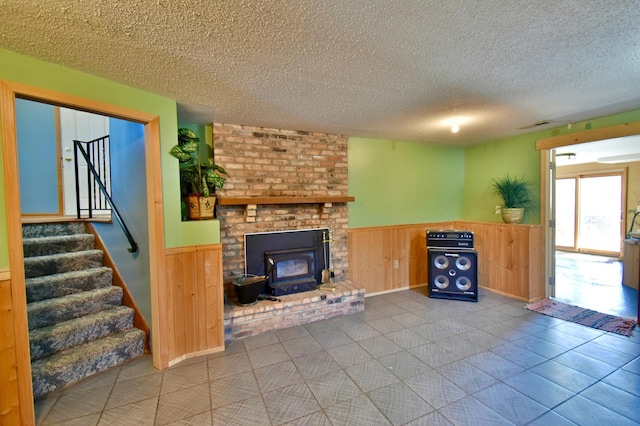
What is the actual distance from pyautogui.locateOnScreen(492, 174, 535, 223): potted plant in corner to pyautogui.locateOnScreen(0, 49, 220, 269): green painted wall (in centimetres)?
384

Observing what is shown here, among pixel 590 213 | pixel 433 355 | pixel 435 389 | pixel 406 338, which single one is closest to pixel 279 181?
pixel 406 338

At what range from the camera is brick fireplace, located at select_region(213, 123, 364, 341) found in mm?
3141

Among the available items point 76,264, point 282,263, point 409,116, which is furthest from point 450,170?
point 76,264

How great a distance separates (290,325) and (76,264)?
2.32 m

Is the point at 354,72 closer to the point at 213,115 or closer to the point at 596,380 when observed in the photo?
the point at 213,115

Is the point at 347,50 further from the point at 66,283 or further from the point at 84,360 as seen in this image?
the point at 66,283

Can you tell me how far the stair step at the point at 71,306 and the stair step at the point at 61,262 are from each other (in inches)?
14.6

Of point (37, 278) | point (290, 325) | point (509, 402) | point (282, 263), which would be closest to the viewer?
point (509, 402)

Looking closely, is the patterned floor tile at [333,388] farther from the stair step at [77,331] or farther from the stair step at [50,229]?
the stair step at [50,229]

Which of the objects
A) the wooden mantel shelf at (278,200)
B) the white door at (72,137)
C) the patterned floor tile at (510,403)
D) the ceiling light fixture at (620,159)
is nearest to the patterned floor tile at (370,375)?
the patterned floor tile at (510,403)

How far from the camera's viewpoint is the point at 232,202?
119 inches

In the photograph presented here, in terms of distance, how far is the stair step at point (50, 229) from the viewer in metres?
3.09

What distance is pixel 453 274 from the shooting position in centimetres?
391

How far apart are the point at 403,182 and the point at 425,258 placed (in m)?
1.29
